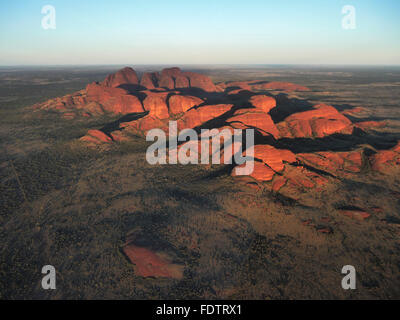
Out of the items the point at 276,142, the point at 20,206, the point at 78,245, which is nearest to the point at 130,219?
the point at 78,245

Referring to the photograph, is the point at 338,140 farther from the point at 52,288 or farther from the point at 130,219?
the point at 52,288

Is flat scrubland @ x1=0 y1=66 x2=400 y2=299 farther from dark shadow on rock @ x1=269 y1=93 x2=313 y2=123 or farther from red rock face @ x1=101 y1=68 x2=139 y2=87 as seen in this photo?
red rock face @ x1=101 y1=68 x2=139 y2=87

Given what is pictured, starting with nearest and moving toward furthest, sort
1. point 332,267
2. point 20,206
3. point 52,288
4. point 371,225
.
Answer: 1. point 52,288
2. point 332,267
3. point 371,225
4. point 20,206

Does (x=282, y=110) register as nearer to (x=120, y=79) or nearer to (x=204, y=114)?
(x=204, y=114)

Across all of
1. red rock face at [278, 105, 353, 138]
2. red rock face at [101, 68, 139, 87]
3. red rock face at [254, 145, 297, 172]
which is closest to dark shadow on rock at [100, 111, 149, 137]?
red rock face at [101, 68, 139, 87]

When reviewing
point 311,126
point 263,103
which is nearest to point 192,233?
point 311,126

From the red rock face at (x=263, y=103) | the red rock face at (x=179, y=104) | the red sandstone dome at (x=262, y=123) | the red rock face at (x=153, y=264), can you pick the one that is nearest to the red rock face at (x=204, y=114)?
the red sandstone dome at (x=262, y=123)

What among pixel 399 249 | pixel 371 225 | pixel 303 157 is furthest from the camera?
pixel 303 157
